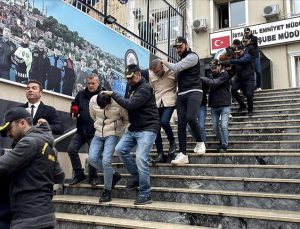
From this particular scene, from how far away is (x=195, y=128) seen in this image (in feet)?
17.2

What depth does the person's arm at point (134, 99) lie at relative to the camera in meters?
4.43

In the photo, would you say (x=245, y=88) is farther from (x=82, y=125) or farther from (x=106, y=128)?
(x=106, y=128)

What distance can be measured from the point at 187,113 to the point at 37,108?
205 centimetres

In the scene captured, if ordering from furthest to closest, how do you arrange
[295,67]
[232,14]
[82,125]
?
[232,14]
[295,67]
[82,125]

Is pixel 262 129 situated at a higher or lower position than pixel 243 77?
lower

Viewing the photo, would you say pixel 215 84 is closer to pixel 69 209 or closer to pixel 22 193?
pixel 69 209

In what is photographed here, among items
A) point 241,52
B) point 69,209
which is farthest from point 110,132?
point 241,52

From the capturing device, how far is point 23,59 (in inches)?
227

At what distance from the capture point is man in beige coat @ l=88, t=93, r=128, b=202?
4.76m

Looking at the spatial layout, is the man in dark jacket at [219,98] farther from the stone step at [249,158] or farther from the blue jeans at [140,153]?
the blue jeans at [140,153]

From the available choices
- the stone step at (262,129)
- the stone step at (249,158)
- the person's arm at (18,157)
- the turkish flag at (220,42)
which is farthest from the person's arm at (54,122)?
the turkish flag at (220,42)

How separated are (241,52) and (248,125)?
193cm

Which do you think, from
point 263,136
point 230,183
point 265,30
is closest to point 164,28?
point 265,30

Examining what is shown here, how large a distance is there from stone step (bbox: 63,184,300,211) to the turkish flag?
34.6 ft
